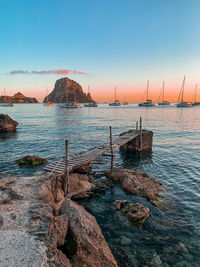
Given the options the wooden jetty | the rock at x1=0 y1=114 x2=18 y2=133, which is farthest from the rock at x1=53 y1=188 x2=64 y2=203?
the rock at x1=0 y1=114 x2=18 y2=133

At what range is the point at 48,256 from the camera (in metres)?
4.46

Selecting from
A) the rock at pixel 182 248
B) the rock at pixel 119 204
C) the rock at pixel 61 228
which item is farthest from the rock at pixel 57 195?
the rock at pixel 182 248

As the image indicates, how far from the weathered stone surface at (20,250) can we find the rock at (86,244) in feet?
4.63

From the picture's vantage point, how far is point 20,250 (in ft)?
14.9

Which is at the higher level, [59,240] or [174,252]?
[59,240]

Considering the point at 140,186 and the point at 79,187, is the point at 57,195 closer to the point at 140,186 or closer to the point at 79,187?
the point at 79,187

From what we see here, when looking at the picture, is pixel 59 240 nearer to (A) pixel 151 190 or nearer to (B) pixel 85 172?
(A) pixel 151 190

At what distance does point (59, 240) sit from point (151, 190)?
24.8 ft

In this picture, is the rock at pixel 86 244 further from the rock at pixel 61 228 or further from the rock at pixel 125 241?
the rock at pixel 125 241

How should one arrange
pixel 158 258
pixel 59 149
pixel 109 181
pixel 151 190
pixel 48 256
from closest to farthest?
pixel 48 256
pixel 158 258
pixel 151 190
pixel 109 181
pixel 59 149

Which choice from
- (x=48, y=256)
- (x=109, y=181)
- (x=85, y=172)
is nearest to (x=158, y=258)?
(x=48, y=256)

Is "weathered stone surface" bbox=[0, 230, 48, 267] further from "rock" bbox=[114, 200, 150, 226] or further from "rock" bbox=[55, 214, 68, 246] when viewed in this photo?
"rock" bbox=[114, 200, 150, 226]

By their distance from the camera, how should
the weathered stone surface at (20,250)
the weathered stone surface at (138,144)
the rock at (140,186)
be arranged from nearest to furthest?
the weathered stone surface at (20,250), the rock at (140,186), the weathered stone surface at (138,144)

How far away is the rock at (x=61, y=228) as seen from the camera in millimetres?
5676
